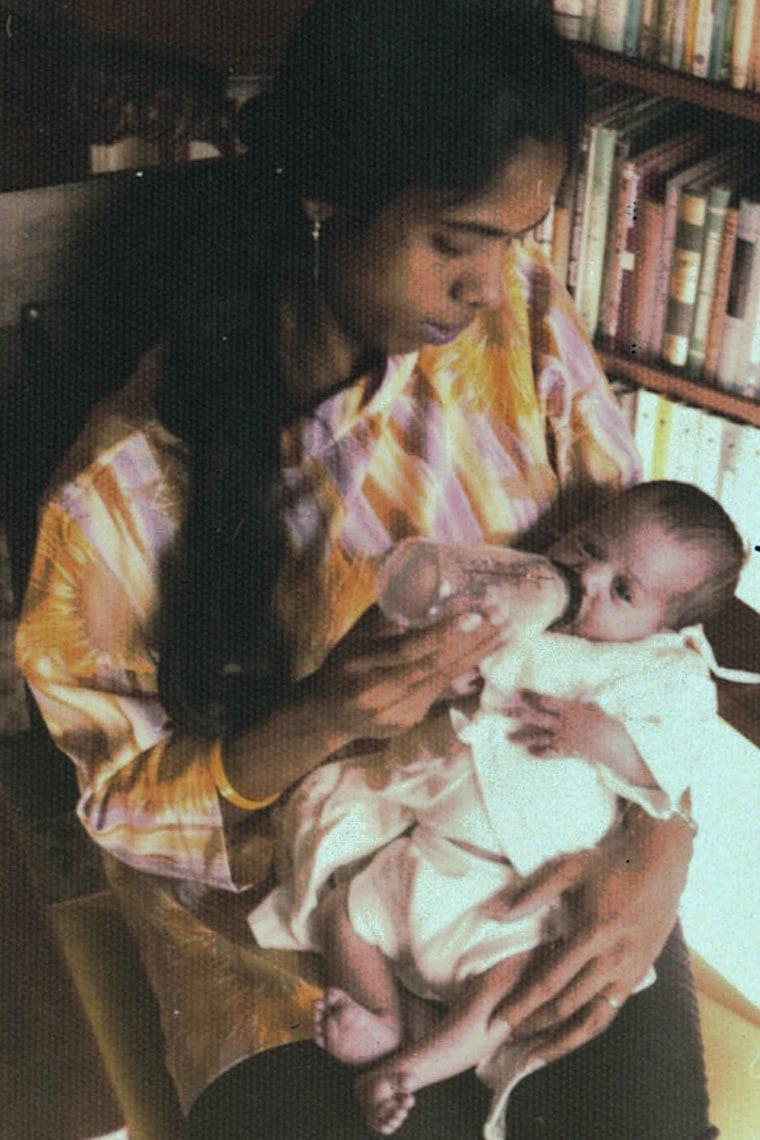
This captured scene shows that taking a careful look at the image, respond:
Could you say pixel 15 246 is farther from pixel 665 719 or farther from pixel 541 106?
pixel 665 719

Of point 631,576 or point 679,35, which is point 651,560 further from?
point 679,35

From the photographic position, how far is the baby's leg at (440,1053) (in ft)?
2.89

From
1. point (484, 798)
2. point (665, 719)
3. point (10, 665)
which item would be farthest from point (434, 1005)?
point (10, 665)

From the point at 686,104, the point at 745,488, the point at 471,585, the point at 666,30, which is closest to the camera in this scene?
the point at 471,585

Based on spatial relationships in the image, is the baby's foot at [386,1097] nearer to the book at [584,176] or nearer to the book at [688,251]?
the book at [688,251]

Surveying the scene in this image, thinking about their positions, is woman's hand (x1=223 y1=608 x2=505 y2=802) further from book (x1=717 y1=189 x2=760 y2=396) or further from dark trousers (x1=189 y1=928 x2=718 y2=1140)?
book (x1=717 y1=189 x2=760 y2=396)

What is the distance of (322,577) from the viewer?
0.96m

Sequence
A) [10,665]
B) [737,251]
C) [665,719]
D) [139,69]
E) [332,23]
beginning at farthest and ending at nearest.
Answer: [139,69]
[737,251]
[10,665]
[665,719]
[332,23]

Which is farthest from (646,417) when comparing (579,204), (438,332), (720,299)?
(438,332)

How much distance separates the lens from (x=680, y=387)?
143 centimetres

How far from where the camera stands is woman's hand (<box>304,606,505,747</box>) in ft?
2.79

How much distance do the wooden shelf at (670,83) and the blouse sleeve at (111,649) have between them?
2.44ft

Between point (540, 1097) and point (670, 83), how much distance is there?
101 cm

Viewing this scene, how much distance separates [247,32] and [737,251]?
0.63 m
